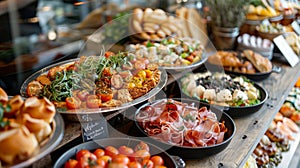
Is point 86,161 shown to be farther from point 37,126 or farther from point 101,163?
point 37,126

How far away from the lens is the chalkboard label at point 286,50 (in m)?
2.72

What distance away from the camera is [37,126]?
1006 millimetres

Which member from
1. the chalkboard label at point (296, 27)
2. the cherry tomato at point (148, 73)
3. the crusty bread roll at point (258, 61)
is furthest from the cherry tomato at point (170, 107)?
the chalkboard label at point (296, 27)

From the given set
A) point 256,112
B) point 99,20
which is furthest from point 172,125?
point 99,20

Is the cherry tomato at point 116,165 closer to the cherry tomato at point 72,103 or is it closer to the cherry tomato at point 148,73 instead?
the cherry tomato at point 72,103

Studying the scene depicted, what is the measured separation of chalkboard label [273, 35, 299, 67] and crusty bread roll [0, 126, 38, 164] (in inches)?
88.9

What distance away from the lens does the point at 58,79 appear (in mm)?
A: 1490

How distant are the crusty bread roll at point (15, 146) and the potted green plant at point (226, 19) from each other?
2159 mm

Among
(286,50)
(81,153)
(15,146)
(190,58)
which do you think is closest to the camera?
(15,146)

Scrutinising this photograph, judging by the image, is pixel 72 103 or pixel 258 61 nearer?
pixel 72 103

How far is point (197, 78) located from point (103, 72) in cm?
75

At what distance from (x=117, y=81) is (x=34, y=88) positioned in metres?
0.36

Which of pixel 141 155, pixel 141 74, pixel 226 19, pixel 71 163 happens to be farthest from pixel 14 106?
pixel 226 19

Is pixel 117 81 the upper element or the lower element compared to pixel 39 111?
lower
